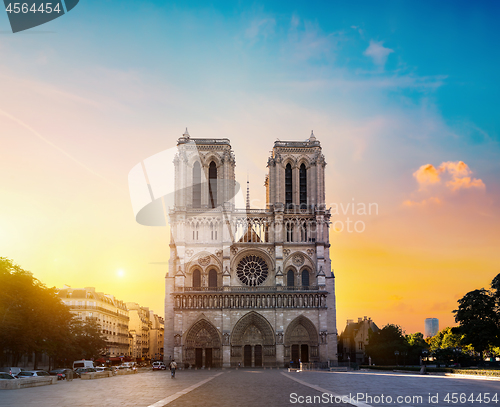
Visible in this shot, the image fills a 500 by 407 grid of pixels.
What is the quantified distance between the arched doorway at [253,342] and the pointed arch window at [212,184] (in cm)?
1514

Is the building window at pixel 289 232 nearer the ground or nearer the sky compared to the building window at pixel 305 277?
nearer the sky

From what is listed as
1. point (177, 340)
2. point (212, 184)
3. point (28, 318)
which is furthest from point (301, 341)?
point (28, 318)

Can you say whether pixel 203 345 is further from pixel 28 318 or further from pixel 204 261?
pixel 28 318

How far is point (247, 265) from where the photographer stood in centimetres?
6581

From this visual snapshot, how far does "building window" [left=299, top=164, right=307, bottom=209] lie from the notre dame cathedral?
0.13 meters

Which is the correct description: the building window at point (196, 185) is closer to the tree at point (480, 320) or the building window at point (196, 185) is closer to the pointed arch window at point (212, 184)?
the pointed arch window at point (212, 184)

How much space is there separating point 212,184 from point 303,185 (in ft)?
39.6

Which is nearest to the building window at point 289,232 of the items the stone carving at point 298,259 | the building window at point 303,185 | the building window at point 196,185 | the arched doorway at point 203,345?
the stone carving at point 298,259

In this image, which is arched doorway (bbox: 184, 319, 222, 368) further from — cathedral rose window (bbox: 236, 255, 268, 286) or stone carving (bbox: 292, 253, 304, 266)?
stone carving (bbox: 292, 253, 304, 266)

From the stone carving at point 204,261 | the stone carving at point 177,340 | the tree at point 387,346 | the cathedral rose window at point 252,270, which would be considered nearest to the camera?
the stone carving at point 177,340

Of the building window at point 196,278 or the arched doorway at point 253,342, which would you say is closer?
the arched doorway at point 253,342

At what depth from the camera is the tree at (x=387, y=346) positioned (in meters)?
74.2

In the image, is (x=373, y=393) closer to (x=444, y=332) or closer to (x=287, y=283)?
(x=287, y=283)

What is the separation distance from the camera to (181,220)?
65312 millimetres
